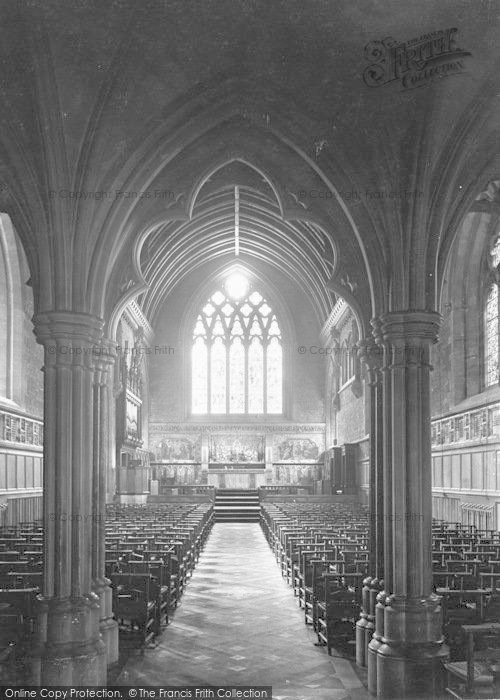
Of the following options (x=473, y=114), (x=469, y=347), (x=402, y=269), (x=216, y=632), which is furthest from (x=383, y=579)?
(x=469, y=347)

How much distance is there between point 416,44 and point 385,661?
6112 mm

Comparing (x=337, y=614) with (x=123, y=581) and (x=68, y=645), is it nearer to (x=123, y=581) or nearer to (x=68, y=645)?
(x=123, y=581)

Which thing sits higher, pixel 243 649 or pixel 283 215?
pixel 283 215

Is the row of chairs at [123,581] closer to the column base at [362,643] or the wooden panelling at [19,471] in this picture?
the column base at [362,643]

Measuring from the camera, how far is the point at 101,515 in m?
9.31

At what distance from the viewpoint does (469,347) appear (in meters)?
20.8

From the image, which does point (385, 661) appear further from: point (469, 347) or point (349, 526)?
point (469, 347)

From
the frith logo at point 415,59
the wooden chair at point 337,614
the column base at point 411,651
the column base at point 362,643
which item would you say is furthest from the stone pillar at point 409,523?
the frith logo at point 415,59

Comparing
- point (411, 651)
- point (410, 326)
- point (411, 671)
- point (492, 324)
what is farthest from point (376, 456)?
point (492, 324)

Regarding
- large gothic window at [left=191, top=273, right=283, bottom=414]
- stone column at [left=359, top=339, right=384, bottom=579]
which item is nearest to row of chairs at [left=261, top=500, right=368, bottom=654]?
stone column at [left=359, top=339, right=384, bottom=579]

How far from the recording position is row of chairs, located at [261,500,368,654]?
9914mm

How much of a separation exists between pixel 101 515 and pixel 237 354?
31690 mm

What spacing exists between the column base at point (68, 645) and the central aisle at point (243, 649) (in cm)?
47

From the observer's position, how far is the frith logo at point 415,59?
7535mm
